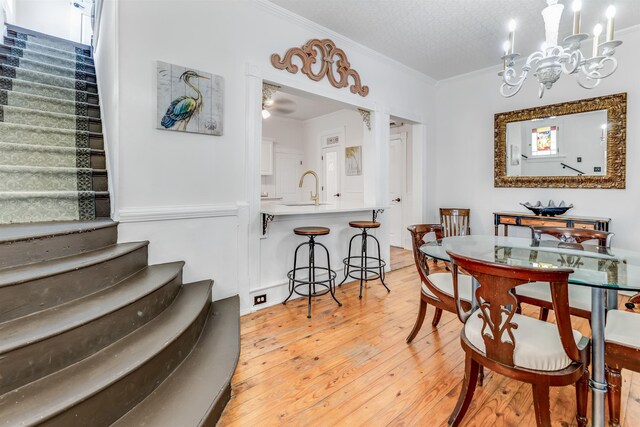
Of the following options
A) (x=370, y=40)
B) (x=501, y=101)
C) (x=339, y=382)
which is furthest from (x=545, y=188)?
(x=339, y=382)

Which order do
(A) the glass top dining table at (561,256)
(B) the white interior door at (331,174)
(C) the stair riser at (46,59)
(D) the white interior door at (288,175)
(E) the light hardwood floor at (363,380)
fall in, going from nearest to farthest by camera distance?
(A) the glass top dining table at (561,256) → (E) the light hardwood floor at (363,380) → (C) the stair riser at (46,59) → (B) the white interior door at (331,174) → (D) the white interior door at (288,175)

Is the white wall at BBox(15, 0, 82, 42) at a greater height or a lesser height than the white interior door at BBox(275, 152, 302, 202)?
greater

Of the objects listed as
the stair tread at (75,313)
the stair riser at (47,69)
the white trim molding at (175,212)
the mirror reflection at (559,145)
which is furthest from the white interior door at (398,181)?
the stair riser at (47,69)

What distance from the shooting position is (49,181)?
87.8 inches

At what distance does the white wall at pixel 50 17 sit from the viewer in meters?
4.71

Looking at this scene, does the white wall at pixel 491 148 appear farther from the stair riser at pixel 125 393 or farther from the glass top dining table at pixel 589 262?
the stair riser at pixel 125 393

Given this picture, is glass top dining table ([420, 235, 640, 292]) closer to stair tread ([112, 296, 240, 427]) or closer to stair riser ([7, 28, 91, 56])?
stair tread ([112, 296, 240, 427])

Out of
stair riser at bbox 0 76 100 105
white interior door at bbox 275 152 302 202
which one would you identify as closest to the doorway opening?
white interior door at bbox 275 152 302 202

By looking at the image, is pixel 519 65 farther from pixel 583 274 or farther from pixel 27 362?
pixel 27 362

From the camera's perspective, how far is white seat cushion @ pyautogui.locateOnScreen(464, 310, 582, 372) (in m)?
1.30

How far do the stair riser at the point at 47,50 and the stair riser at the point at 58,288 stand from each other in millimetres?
3359

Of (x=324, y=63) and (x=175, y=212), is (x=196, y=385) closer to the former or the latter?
(x=175, y=212)

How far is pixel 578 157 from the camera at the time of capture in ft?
12.4

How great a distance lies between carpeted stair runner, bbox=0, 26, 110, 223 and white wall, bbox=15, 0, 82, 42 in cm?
191
